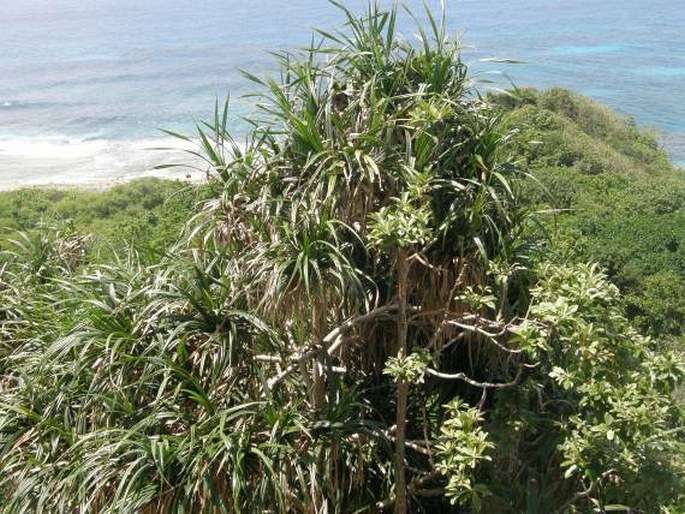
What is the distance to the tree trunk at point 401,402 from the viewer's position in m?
3.57

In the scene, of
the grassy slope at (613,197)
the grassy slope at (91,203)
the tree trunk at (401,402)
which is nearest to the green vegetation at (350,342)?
the tree trunk at (401,402)

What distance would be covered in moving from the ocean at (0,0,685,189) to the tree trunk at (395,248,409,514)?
12.0 m

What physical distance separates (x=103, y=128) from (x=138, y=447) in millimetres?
28819

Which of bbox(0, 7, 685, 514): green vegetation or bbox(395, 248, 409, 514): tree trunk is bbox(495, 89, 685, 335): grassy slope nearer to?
bbox(0, 7, 685, 514): green vegetation

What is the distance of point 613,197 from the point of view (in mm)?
16156

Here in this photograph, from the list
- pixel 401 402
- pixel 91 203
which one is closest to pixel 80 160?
pixel 91 203

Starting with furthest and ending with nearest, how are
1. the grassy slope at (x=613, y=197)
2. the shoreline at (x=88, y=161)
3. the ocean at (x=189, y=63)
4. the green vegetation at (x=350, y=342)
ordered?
the ocean at (x=189, y=63) → the shoreline at (x=88, y=161) → the grassy slope at (x=613, y=197) → the green vegetation at (x=350, y=342)

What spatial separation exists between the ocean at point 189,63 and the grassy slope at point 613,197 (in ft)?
7.54

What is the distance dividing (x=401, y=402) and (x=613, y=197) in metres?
13.6

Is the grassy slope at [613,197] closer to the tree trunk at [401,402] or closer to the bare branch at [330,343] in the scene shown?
the tree trunk at [401,402]

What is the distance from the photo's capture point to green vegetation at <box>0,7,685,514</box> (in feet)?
11.0

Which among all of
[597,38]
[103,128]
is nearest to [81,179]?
[103,128]

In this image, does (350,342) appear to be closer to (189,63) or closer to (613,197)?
(613,197)

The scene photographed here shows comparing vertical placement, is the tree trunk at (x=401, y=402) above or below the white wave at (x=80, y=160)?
above
